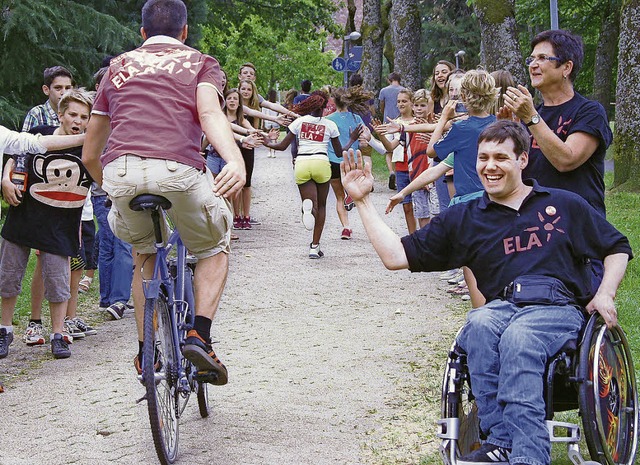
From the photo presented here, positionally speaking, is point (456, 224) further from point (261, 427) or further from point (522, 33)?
point (522, 33)

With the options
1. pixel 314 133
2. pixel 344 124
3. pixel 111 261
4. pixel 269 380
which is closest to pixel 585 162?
pixel 269 380

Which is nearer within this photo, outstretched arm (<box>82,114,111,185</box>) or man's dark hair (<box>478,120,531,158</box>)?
man's dark hair (<box>478,120,531,158</box>)

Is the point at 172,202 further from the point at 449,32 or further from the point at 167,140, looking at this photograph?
the point at 449,32

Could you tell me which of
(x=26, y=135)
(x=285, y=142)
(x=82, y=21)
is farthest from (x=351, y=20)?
(x=26, y=135)

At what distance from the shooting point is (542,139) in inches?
220

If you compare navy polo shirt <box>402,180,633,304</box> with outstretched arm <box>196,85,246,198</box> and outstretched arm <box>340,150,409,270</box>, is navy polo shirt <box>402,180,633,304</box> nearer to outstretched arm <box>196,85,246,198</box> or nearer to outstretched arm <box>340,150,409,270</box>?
outstretched arm <box>340,150,409,270</box>

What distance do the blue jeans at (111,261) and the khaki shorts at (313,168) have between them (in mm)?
3711

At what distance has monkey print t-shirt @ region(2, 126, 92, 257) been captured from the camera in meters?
8.31

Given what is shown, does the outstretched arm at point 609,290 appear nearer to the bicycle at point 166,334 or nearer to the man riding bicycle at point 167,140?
the man riding bicycle at point 167,140

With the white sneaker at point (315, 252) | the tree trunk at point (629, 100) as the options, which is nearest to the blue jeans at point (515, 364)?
the white sneaker at point (315, 252)

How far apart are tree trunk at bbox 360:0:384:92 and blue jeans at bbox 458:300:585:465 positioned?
29.9 metres

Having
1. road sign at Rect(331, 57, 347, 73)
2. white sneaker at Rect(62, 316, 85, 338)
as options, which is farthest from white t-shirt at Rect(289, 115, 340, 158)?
road sign at Rect(331, 57, 347, 73)

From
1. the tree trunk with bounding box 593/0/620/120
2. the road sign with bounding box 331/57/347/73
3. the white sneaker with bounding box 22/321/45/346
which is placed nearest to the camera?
the white sneaker with bounding box 22/321/45/346

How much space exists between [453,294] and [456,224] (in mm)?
5586
